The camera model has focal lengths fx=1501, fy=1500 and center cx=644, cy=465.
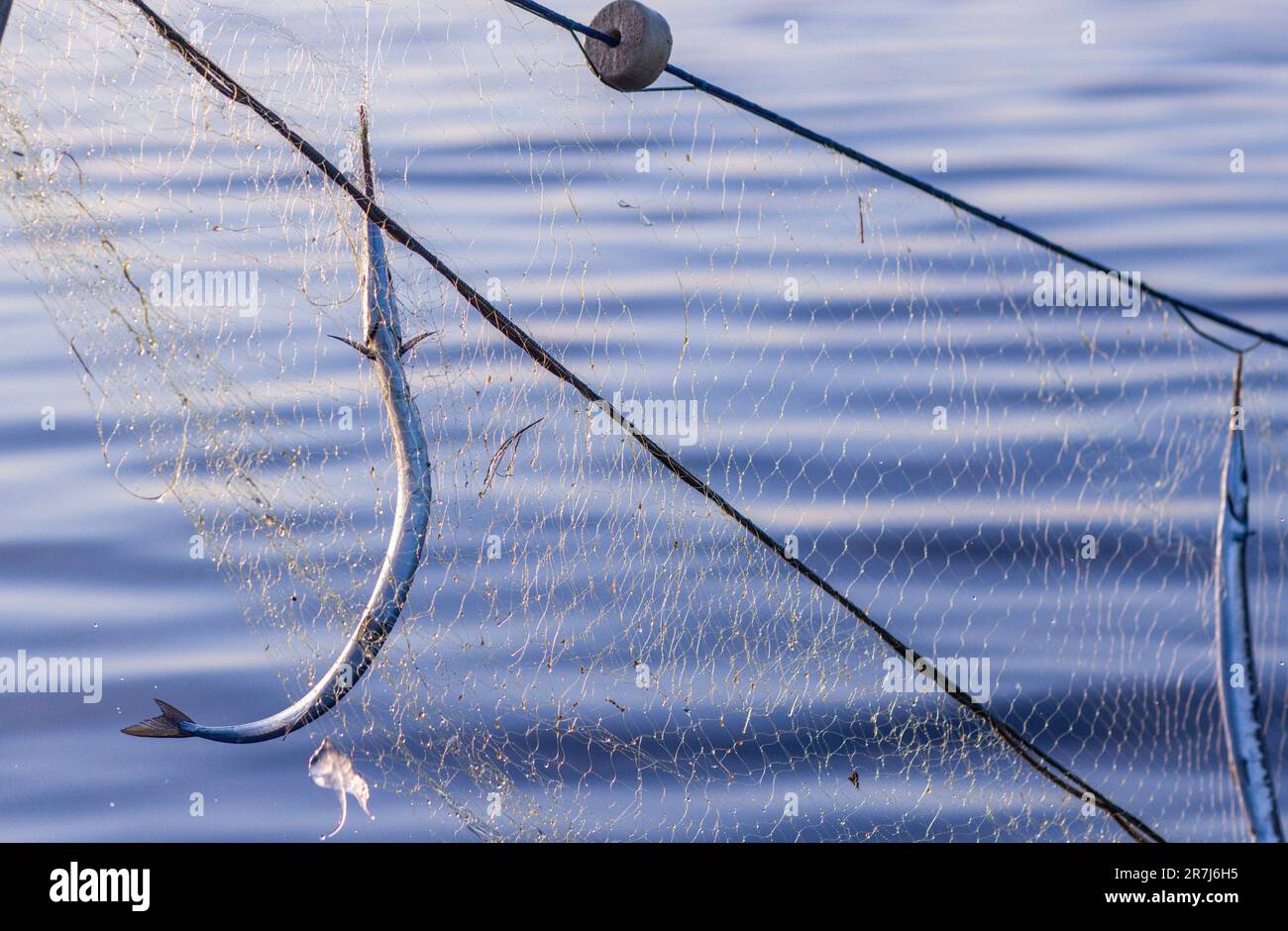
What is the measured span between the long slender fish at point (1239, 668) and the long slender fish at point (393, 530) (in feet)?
7.02

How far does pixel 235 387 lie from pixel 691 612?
2.33m

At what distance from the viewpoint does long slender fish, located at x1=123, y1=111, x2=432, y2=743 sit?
13.6 feet

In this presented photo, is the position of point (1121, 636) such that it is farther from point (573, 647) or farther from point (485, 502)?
point (485, 502)

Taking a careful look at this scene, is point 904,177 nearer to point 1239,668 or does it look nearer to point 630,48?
point 630,48

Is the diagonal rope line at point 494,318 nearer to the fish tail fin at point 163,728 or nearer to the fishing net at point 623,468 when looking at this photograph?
the fishing net at point 623,468

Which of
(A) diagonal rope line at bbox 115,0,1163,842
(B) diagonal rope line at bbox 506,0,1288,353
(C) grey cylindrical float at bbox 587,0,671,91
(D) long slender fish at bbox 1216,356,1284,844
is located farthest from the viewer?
(A) diagonal rope line at bbox 115,0,1163,842

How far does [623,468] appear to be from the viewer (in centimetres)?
608

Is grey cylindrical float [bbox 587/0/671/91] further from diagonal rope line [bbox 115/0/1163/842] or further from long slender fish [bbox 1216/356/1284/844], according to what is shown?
long slender fish [bbox 1216/356/1284/844]

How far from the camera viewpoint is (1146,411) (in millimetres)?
6707

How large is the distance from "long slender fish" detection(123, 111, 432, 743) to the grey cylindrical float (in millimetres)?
861

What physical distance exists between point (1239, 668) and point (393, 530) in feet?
7.55

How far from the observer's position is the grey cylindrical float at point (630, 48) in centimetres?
391

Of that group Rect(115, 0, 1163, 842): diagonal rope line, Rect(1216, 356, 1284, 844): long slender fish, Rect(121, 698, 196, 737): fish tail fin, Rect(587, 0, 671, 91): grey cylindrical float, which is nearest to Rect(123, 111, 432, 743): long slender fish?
Rect(121, 698, 196, 737): fish tail fin

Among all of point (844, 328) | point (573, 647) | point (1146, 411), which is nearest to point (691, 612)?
point (573, 647)
